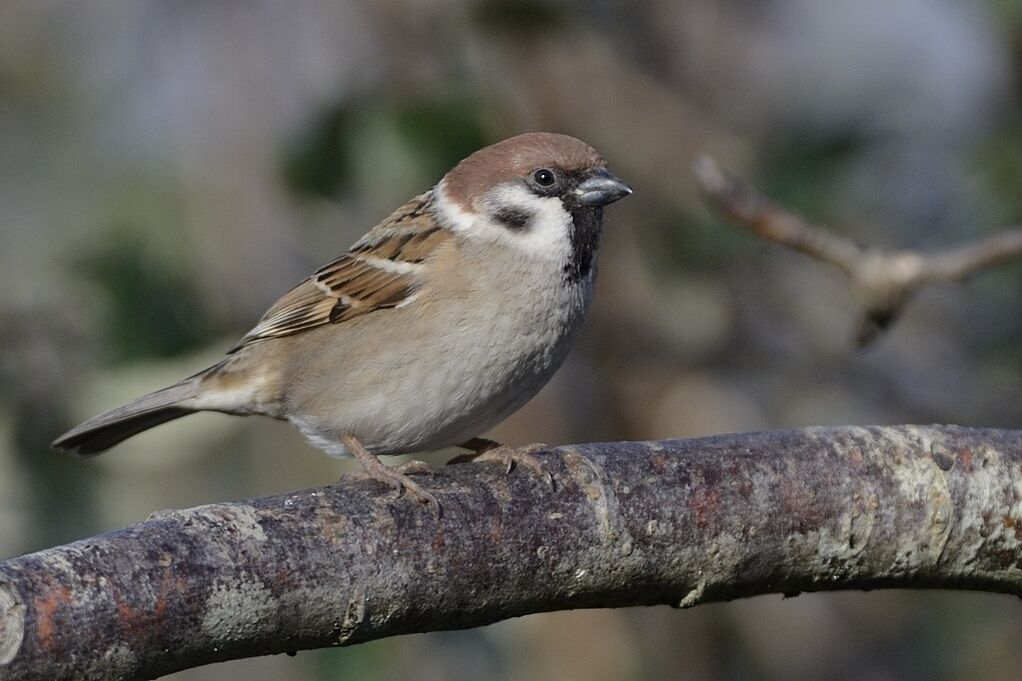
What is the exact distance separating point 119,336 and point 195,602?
1.69 m

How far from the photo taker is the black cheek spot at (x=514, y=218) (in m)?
3.18

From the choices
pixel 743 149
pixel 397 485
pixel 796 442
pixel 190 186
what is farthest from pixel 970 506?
pixel 190 186

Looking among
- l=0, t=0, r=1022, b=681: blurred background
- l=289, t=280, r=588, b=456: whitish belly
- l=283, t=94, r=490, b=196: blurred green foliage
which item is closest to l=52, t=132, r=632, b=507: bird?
l=289, t=280, r=588, b=456: whitish belly

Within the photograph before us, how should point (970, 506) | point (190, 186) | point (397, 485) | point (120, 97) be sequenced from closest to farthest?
point (397, 485) < point (970, 506) < point (190, 186) < point (120, 97)

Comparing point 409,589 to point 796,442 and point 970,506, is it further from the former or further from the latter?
point 970,506

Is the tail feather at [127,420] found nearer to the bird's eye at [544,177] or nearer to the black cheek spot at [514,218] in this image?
the black cheek spot at [514,218]

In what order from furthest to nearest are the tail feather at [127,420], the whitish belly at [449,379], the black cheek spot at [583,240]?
the tail feather at [127,420], the black cheek spot at [583,240], the whitish belly at [449,379]

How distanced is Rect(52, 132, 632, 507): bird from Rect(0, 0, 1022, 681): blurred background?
24cm

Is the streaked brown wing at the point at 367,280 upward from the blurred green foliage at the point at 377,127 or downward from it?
downward

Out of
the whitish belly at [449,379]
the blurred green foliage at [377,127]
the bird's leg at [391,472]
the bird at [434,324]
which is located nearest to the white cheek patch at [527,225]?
the bird at [434,324]

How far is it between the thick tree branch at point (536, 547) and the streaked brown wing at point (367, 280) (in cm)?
71

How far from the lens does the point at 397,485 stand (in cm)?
239

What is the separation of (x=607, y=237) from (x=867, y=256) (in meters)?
1.80

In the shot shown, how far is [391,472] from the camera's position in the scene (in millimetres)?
2527
